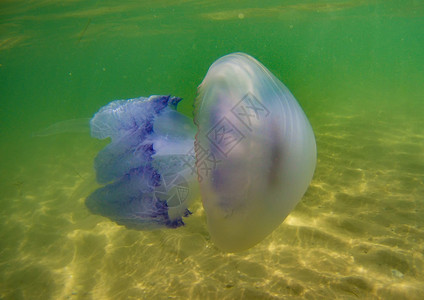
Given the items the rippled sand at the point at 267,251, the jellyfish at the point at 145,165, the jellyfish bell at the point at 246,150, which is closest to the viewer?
the jellyfish bell at the point at 246,150

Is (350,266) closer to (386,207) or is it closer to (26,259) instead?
(386,207)

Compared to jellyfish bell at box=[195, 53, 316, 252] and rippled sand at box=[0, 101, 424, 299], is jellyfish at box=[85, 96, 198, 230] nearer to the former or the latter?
rippled sand at box=[0, 101, 424, 299]

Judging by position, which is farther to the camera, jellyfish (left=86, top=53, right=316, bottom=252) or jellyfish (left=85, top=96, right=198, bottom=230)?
jellyfish (left=85, top=96, right=198, bottom=230)

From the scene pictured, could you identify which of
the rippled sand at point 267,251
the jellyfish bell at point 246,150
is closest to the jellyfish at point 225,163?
the jellyfish bell at point 246,150

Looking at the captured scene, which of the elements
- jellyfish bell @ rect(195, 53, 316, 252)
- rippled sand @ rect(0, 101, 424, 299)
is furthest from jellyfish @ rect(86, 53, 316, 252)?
rippled sand @ rect(0, 101, 424, 299)

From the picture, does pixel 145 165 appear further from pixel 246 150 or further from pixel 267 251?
pixel 267 251

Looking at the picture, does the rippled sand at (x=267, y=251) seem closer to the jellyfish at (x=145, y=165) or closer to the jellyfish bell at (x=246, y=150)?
the jellyfish at (x=145, y=165)

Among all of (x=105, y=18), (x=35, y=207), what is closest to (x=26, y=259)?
(x=35, y=207)
